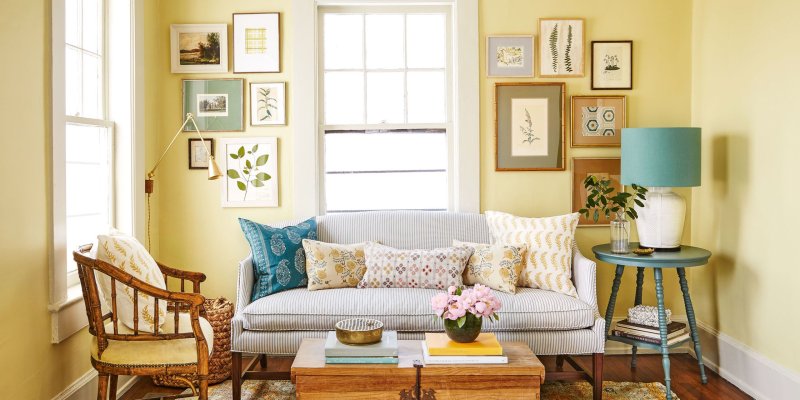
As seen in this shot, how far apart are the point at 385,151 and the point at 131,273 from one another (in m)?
2.06

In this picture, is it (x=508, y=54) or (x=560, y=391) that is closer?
(x=560, y=391)

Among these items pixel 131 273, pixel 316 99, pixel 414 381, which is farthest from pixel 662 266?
pixel 131 273

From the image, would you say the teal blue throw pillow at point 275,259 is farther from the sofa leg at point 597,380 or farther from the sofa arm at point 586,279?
the sofa leg at point 597,380

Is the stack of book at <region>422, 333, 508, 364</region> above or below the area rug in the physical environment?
above

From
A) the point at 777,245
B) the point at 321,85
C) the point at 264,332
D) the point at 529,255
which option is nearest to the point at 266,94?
the point at 321,85

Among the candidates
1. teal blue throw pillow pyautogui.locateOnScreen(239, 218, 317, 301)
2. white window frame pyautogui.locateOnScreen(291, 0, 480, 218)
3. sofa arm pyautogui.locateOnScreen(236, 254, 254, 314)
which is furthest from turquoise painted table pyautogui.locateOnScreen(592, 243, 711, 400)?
sofa arm pyautogui.locateOnScreen(236, 254, 254, 314)

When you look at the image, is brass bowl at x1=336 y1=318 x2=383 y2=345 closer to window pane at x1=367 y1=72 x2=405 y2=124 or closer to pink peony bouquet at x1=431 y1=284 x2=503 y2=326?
pink peony bouquet at x1=431 y1=284 x2=503 y2=326

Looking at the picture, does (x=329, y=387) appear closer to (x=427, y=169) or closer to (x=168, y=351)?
(x=168, y=351)

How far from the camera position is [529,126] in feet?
14.9

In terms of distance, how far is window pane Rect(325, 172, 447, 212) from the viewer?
15.4ft

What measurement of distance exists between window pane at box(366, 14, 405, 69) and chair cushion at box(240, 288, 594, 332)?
1.81 meters

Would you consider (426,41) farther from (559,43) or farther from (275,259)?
(275,259)

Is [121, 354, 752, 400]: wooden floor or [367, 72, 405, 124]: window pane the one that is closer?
[121, 354, 752, 400]: wooden floor

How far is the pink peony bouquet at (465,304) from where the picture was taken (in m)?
3.03
